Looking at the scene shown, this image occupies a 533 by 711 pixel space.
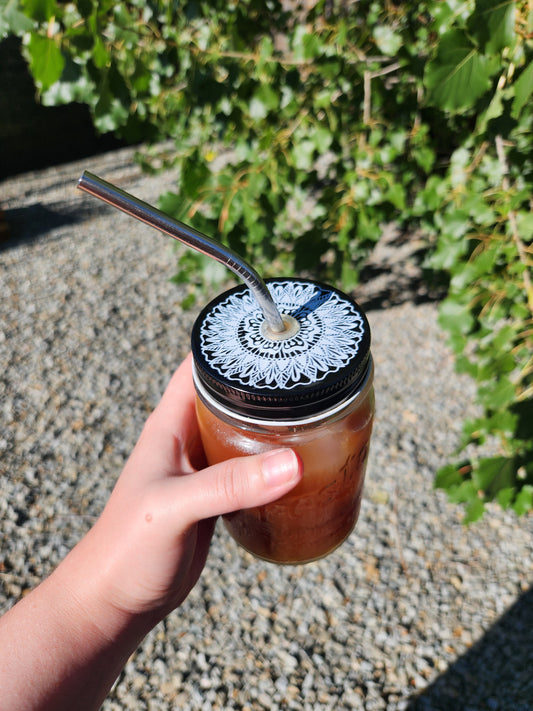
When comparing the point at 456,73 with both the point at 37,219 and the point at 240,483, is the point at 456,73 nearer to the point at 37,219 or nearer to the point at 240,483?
the point at 240,483

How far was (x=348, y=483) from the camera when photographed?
986 millimetres

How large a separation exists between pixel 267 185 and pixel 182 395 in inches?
33.3

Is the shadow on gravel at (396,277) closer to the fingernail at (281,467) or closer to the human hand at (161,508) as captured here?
the human hand at (161,508)

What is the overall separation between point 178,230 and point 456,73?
0.72m

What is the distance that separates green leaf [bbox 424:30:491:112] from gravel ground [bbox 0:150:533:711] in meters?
1.73

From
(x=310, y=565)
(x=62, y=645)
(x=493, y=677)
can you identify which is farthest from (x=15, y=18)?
(x=493, y=677)

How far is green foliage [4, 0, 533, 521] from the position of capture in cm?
112

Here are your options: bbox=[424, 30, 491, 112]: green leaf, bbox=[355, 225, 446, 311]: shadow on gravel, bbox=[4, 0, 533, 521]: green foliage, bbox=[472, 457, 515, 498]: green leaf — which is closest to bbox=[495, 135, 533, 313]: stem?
bbox=[4, 0, 533, 521]: green foliage

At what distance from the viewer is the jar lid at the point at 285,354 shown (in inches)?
31.6

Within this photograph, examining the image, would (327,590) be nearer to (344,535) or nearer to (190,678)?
(190,678)

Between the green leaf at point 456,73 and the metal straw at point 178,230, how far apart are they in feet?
2.01

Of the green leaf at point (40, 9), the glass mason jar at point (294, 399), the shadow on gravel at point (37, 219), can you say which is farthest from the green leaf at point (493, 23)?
the shadow on gravel at point (37, 219)

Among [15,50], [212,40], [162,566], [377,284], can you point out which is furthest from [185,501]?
[15,50]

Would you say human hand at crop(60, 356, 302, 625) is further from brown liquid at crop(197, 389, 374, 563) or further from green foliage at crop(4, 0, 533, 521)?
green foliage at crop(4, 0, 533, 521)
